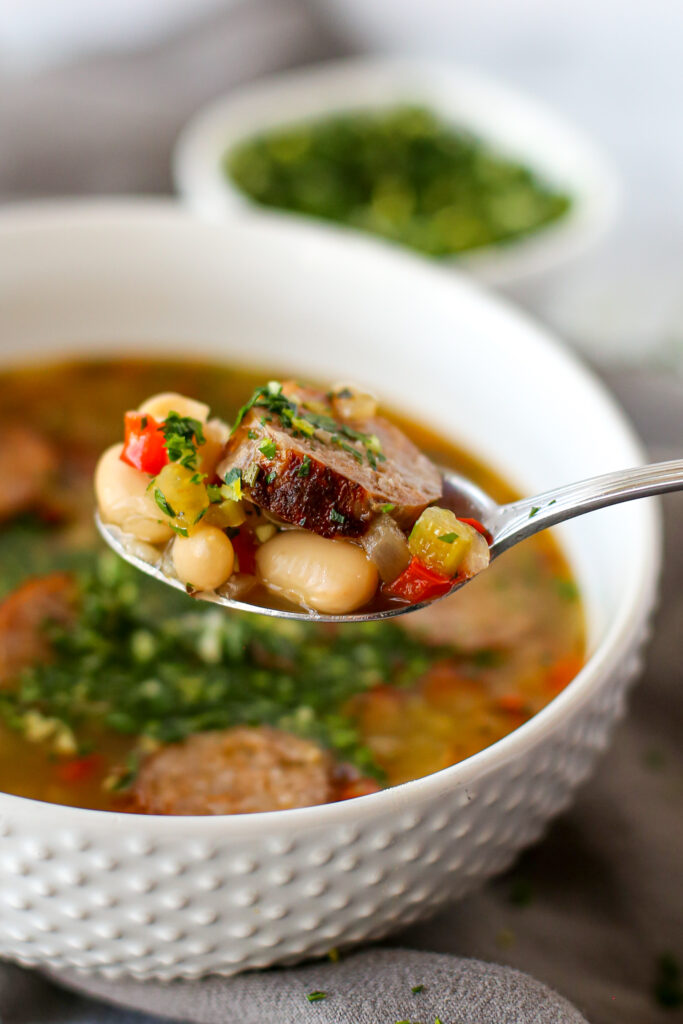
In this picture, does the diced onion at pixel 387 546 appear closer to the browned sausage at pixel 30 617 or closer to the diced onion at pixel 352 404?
the diced onion at pixel 352 404

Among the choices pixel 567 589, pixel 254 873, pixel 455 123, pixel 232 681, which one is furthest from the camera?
pixel 455 123

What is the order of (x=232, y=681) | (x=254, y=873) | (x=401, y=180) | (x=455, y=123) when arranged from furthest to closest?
(x=455, y=123) → (x=401, y=180) → (x=232, y=681) → (x=254, y=873)

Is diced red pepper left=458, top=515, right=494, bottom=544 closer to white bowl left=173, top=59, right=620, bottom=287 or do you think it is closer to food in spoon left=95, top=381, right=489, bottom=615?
food in spoon left=95, top=381, right=489, bottom=615

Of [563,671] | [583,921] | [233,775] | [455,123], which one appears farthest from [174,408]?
[455,123]

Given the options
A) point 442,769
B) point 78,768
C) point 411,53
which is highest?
point 411,53

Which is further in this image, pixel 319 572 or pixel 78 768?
pixel 78 768

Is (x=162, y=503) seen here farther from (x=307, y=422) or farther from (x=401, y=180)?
(x=401, y=180)
